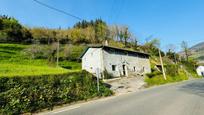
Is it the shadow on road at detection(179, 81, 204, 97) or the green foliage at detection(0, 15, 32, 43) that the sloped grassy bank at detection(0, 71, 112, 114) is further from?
the green foliage at detection(0, 15, 32, 43)

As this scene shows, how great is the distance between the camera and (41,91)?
12758 millimetres

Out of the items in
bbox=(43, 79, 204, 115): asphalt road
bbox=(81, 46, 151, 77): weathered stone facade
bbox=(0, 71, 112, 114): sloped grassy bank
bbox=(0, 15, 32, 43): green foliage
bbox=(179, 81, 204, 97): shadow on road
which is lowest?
bbox=(43, 79, 204, 115): asphalt road

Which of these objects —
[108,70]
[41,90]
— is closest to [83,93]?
[41,90]

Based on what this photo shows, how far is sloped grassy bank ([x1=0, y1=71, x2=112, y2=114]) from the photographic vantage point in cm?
1099

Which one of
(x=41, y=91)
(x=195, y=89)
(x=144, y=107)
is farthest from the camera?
(x=195, y=89)

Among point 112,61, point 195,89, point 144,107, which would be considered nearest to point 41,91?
point 144,107

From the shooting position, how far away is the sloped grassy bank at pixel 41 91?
10992mm

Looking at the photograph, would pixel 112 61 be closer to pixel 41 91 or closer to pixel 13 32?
pixel 41 91

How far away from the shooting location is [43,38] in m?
69.2

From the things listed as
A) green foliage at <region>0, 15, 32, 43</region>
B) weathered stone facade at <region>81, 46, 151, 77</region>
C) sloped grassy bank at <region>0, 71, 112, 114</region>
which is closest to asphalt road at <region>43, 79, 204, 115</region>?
sloped grassy bank at <region>0, 71, 112, 114</region>

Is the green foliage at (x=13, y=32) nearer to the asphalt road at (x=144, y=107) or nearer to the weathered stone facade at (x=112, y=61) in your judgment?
the weathered stone facade at (x=112, y=61)

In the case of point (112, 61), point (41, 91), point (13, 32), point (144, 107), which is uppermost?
point (13, 32)

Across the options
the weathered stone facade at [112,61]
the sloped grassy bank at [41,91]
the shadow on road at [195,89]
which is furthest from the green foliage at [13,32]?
the shadow on road at [195,89]

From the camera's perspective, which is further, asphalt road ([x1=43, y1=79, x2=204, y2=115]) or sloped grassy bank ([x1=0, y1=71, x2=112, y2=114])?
sloped grassy bank ([x1=0, y1=71, x2=112, y2=114])
